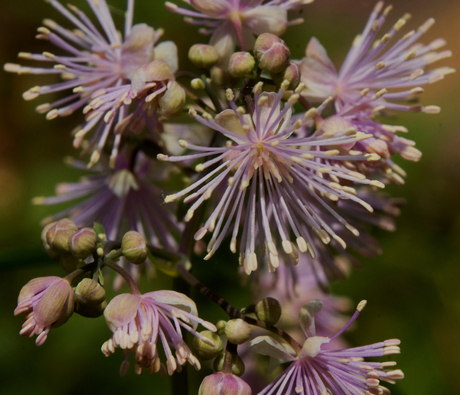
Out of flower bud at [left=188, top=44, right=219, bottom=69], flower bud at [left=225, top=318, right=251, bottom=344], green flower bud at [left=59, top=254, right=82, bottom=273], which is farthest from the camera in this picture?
flower bud at [left=188, top=44, right=219, bottom=69]

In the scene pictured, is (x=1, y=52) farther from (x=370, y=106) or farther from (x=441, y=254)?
(x=441, y=254)

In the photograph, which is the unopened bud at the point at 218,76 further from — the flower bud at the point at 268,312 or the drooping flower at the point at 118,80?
the flower bud at the point at 268,312

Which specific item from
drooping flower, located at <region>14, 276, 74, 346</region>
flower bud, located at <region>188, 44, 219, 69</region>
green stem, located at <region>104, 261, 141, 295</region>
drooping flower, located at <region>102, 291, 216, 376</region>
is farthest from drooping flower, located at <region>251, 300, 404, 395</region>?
flower bud, located at <region>188, 44, 219, 69</region>

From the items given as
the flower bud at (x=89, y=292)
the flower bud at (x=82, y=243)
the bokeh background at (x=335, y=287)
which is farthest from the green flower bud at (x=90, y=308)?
the bokeh background at (x=335, y=287)

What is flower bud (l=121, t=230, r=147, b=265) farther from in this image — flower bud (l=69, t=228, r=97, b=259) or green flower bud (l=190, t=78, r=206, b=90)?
green flower bud (l=190, t=78, r=206, b=90)

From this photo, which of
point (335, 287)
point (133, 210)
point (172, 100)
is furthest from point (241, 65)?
point (335, 287)

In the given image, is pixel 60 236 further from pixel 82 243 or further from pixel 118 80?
pixel 118 80
